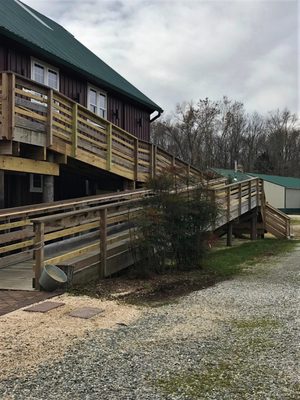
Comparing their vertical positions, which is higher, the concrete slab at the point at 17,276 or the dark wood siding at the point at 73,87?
the dark wood siding at the point at 73,87

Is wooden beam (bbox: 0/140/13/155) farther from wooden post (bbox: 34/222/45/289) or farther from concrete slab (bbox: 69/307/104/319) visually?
concrete slab (bbox: 69/307/104/319)

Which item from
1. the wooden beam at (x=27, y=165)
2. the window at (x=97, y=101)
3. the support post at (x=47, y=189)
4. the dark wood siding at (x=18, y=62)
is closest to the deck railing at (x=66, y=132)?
the wooden beam at (x=27, y=165)

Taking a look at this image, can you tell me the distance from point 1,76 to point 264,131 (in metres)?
74.1

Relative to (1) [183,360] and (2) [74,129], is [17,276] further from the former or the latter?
(1) [183,360]

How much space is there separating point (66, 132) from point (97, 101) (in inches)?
231

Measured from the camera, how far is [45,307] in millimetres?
6285

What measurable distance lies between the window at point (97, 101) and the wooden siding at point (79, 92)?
290 mm

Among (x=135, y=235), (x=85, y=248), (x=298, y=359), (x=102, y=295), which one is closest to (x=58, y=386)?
(x=298, y=359)

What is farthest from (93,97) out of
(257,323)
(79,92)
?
(257,323)

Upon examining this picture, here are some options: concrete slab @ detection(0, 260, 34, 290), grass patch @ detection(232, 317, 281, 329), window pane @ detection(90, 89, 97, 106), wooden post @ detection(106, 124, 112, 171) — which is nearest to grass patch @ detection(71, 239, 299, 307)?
concrete slab @ detection(0, 260, 34, 290)

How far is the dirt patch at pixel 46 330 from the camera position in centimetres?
442

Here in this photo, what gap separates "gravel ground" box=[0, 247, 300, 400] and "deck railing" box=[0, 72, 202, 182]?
192 inches

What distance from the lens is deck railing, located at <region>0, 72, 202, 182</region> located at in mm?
9062

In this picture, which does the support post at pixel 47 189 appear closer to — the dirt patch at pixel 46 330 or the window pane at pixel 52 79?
the window pane at pixel 52 79
